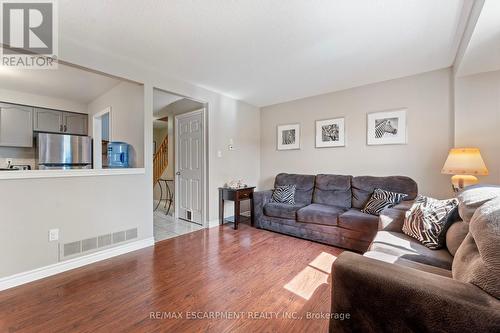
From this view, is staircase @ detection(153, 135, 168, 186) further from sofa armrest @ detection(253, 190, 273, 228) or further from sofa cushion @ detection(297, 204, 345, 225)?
sofa cushion @ detection(297, 204, 345, 225)

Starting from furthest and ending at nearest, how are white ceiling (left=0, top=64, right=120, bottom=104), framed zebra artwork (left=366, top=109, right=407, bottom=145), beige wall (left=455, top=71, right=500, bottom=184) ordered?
framed zebra artwork (left=366, top=109, right=407, bottom=145) < white ceiling (left=0, top=64, right=120, bottom=104) < beige wall (left=455, top=71, right=500, bottom=184)

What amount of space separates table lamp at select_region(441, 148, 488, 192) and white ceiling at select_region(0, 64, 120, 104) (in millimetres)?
Answer: 4413

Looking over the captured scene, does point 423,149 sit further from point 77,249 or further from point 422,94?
point 77,249

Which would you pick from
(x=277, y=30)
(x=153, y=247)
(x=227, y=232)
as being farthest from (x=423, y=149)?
(x=153, y=247)

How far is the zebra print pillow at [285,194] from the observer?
11.8 feet

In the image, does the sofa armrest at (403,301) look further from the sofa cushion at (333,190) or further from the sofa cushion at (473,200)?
the sofa cushion at (333,190)

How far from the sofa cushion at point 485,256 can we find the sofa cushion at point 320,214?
5.84 ft

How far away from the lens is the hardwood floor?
1.50 meters

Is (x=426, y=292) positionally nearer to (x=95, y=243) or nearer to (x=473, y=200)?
(x=473, y=200)

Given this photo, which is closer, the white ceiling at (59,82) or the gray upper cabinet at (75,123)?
the white ceiling at (59,82)

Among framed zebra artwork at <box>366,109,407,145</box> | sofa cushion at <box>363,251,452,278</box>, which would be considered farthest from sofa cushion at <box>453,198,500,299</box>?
framed zebra artwork at <box>366,109,407,145</box>

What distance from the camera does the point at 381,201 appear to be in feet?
9.25

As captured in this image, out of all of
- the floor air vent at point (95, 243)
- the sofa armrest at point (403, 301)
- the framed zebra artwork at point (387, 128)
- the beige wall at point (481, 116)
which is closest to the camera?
the sofa armrest at point (403, 301)
